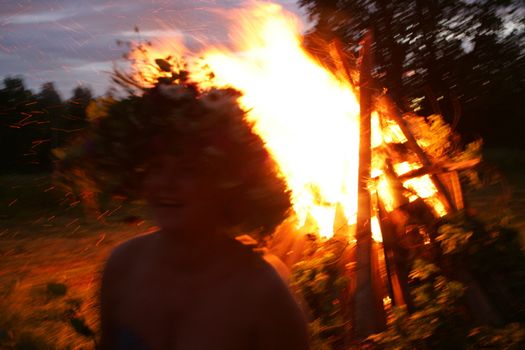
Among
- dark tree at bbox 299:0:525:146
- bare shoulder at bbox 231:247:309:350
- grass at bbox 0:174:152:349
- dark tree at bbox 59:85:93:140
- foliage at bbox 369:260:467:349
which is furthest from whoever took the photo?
dark tree at bbox 299:0:525:146

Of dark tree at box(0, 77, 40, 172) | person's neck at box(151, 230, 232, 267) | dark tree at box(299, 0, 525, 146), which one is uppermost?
dark tree at box(0, 77, 40, 172)

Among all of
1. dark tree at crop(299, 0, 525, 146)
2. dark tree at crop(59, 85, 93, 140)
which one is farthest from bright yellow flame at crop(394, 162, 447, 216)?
dark tree at crop(299, 0, 525, 146)

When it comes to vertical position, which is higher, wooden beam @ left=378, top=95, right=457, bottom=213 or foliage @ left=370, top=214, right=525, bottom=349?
wooden beam @ left=378, top=95, right=457, bottom=213

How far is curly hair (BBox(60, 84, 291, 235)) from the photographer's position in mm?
1752

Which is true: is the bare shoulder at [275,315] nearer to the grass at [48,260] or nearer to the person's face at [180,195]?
the person's face at [180,195]

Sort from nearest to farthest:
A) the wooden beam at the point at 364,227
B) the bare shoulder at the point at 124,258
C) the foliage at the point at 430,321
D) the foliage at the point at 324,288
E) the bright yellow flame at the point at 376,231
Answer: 1. the bare shoulder at the point at 124,258
2. the foliage at the point at 430,321
3. the wooden beam at the point at 364,227
4. the foliage at the point at 324,288
5. the bright yellow flame at the point at 376,231

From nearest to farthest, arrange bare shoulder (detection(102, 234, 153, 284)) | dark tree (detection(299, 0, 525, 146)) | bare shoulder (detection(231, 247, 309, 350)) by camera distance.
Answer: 1. bare shoulder (detection(231, 247, 309, 350))
2. bare shoulder (detection(102, 234, 153, 284))
3. dark tree (detection(299, 0, 525, 146))

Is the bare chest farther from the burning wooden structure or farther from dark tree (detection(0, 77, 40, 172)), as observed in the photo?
dark tree (detection(0, 77, 40, 172))

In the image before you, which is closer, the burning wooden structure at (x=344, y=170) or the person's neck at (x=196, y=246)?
the person's neck at (x=196, y=246)

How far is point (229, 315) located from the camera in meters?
1.76

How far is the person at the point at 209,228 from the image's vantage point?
1746 mm

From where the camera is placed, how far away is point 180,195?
179 cm

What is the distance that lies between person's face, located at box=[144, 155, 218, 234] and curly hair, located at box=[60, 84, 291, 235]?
3 cm

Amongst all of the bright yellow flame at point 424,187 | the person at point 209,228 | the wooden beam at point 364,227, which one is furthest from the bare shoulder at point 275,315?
the bright yellow flame at point 424,187
